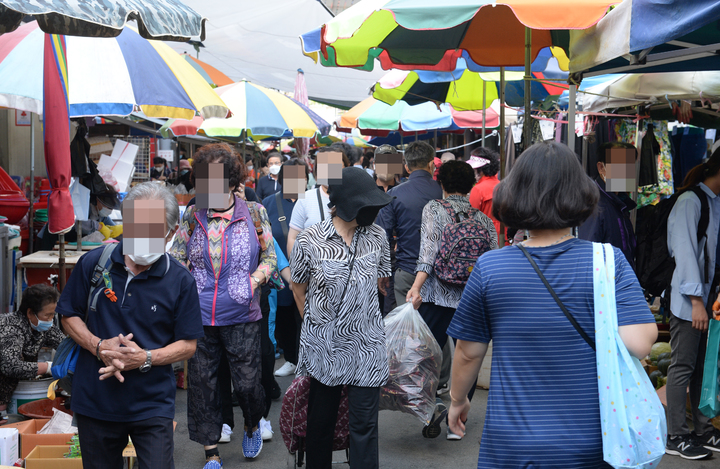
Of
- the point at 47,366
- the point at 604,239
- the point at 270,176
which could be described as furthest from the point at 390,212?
the point at 270,176

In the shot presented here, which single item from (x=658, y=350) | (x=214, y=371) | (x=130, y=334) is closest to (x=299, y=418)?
(x=214, y=371)

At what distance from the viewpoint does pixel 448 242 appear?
4.93m

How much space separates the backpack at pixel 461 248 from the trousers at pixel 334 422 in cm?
148

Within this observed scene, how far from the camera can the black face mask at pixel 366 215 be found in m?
3.62

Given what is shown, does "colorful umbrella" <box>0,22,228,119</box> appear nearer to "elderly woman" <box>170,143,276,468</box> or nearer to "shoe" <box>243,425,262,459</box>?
"elderly woman" <box>170,143,276,468</box>

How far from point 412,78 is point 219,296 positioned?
4.54m

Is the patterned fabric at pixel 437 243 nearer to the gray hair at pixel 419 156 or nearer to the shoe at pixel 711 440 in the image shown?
the gray hair at pixel 419 156

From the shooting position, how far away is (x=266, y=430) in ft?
16.5

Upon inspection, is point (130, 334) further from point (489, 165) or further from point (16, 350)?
point (489, 165)

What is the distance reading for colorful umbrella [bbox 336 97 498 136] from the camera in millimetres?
11430

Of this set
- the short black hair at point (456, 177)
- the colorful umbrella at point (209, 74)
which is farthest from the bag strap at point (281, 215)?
the colorful umbrella at point (209, 74)

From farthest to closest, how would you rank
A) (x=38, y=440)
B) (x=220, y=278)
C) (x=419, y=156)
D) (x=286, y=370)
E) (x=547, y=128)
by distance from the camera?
(x=547, y=128)
(x=286, y=370)
(x=419, y=156)
(x=38, y=440)
(x=220, y=278)

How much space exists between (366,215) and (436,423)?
7.36 ft

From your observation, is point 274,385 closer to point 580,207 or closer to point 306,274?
point 306,274
